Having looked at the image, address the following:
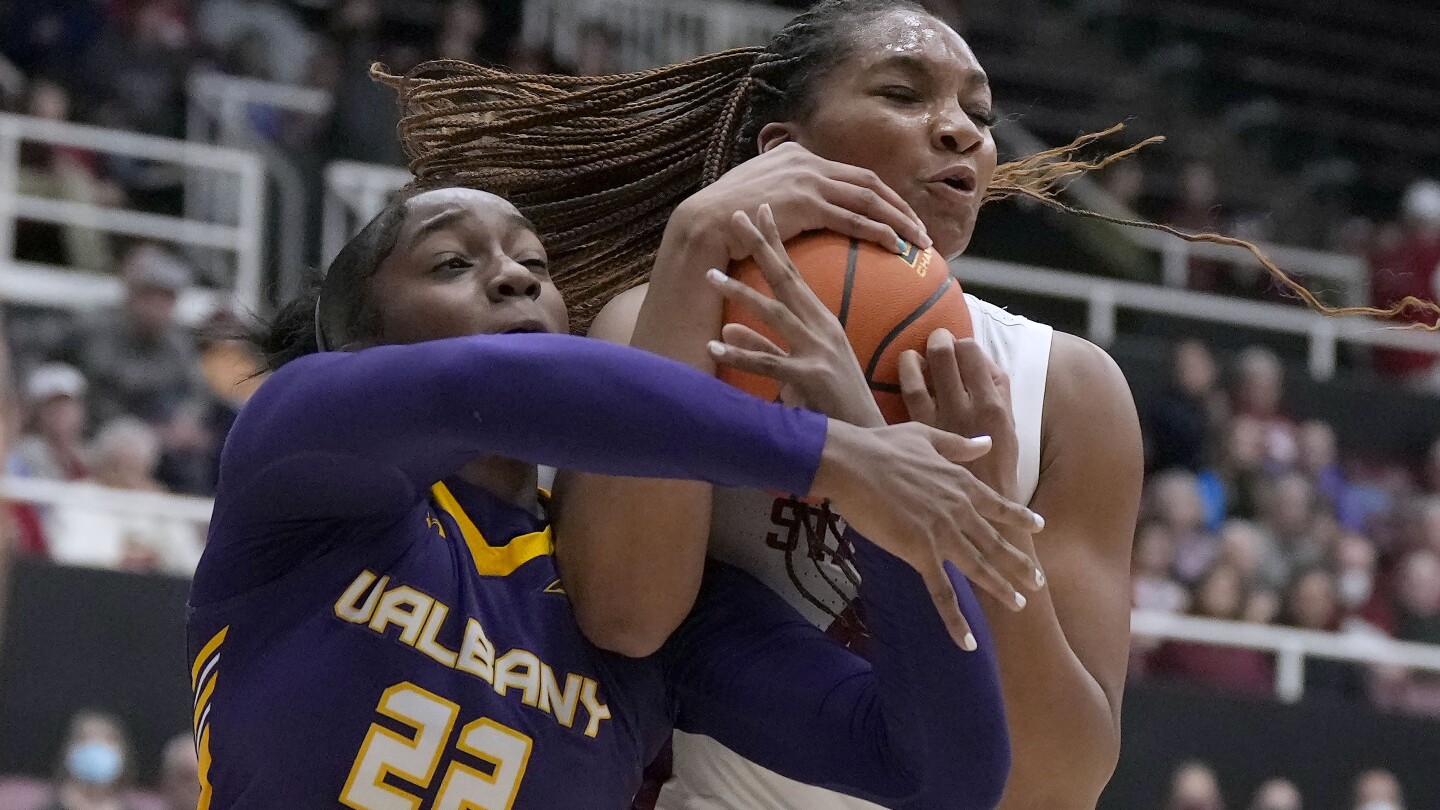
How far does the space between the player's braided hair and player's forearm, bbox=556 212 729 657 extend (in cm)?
48

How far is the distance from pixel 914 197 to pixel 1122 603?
0.56 metres

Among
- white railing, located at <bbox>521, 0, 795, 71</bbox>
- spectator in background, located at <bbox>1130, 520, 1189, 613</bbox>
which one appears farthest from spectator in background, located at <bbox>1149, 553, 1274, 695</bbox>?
white railing, located at <bbox>521, 0, 795, 71</bbox>

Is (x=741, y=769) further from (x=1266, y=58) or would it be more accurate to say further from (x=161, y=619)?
(x=1266, y=58)

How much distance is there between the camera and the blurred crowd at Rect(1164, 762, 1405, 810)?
6938 mm

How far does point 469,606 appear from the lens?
218 cm

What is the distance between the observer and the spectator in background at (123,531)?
254 inches

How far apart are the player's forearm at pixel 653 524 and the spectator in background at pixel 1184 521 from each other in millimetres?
6319

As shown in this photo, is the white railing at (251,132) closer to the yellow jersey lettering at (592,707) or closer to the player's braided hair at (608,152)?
the player's braided hair at (608,152)

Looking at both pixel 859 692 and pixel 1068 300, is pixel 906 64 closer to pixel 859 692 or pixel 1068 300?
pixel 859 692

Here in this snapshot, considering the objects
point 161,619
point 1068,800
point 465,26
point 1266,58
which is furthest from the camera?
point 1266,58

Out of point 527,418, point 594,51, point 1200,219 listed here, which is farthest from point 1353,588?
point 527,418

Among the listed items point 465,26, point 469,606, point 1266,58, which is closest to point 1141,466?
point 469,606

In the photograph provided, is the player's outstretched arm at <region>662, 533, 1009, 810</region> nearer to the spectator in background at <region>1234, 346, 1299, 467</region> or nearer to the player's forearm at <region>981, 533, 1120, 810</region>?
the player's forearm at <region>981, 533, 1120, 810</region>

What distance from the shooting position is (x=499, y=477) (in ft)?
7.57
